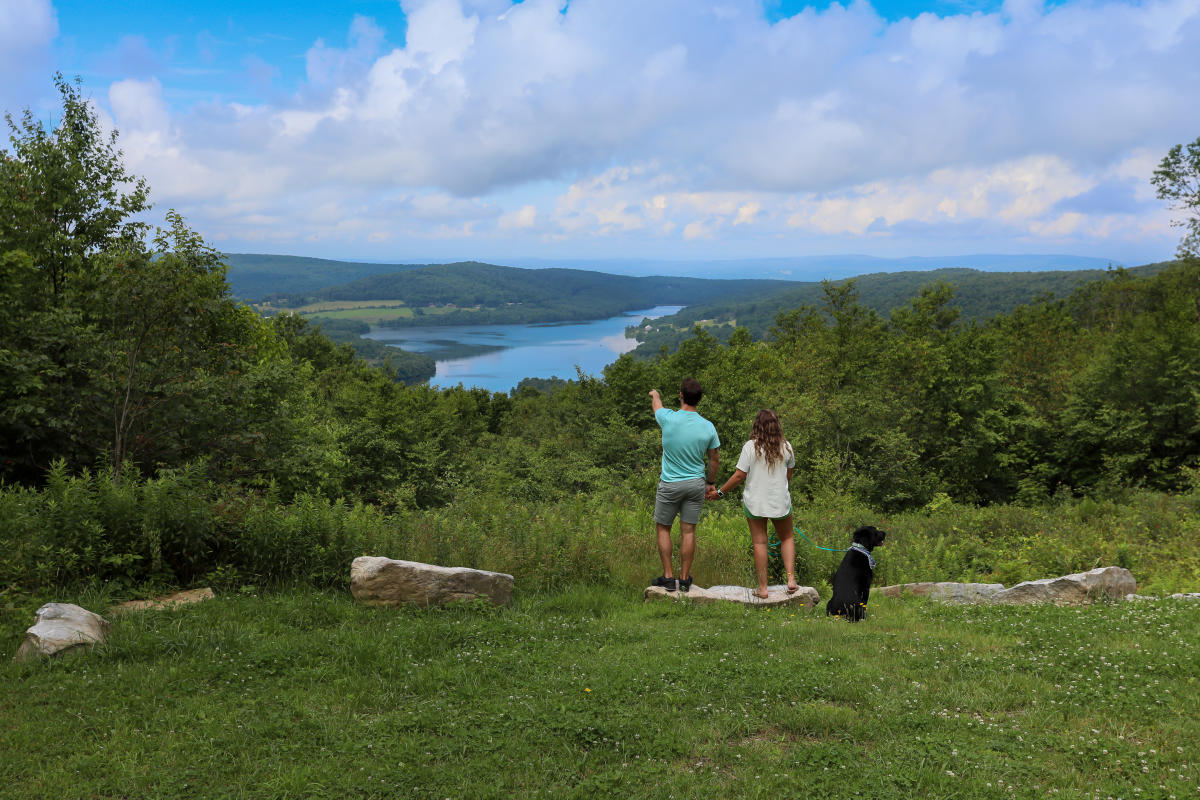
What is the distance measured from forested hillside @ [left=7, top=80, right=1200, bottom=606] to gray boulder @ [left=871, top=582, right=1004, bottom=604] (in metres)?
3.13

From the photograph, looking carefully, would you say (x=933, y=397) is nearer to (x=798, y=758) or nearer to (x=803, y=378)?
(x=803, y=378)

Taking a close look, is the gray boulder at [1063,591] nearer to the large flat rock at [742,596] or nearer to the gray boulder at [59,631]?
the large flat rock at [742,596]

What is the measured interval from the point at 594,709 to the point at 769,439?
12.3 feet

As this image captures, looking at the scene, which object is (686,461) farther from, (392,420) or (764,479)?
(392,420)

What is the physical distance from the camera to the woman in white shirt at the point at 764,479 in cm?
723

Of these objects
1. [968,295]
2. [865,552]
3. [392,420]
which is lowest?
[392,420]

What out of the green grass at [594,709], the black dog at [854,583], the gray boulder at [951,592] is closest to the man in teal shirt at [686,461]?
the green grass at [594,709]

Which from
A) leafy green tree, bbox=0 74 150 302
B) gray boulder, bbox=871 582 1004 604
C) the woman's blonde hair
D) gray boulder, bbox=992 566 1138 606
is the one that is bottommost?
gray boulder, bbox=871 582 1004 604

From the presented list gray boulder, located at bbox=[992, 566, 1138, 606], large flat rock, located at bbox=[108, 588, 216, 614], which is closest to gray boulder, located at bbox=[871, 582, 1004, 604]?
gray boulder, located at bbox=[992, 566, 1138, 606]

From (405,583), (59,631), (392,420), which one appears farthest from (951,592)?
(392,420)

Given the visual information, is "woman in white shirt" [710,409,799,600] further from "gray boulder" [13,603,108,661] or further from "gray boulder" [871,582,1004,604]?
"gray boulder" [13,603,108,661]

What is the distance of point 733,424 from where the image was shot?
92.6ft

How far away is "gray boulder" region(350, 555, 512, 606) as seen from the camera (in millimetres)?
6632

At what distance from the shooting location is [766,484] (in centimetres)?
728
